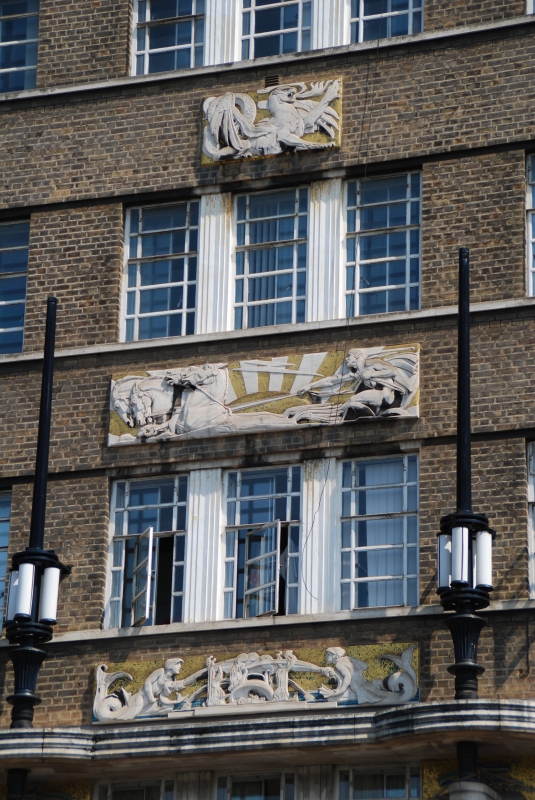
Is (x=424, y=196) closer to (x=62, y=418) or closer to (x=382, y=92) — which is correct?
(x=382, y=92)

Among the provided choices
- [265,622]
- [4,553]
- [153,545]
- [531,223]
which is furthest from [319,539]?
[531,223]

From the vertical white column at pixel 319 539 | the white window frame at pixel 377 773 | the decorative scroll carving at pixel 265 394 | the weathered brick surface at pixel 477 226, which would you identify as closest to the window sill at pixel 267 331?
the weathered brick surface at pixel 477 226

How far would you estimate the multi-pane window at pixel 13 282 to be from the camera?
2559cm

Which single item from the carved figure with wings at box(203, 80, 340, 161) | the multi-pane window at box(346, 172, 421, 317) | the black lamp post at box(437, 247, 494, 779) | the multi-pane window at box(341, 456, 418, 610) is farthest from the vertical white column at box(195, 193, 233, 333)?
the black lamp post at box(437, 247, 494, 779)

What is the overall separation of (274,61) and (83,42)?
2637 millimetres

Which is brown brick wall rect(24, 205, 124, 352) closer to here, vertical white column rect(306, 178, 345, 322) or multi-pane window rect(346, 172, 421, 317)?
vertical white column rect(306, 178, 345, 322)

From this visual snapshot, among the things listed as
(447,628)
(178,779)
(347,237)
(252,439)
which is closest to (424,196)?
(347,237)

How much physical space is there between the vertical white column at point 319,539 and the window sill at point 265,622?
0.22m

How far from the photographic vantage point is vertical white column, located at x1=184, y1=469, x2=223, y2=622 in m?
23.4

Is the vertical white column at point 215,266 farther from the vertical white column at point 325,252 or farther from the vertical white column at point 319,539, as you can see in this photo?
the vertical white column at point 319,539

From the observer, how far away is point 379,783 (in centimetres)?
2212

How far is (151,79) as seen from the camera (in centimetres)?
2575

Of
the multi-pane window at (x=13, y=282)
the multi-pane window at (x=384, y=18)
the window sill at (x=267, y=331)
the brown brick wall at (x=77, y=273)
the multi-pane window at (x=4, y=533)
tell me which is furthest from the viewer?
Result: the multi-pane window at (x=13, y=282)

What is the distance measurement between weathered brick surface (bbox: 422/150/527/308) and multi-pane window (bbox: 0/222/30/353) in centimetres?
504
